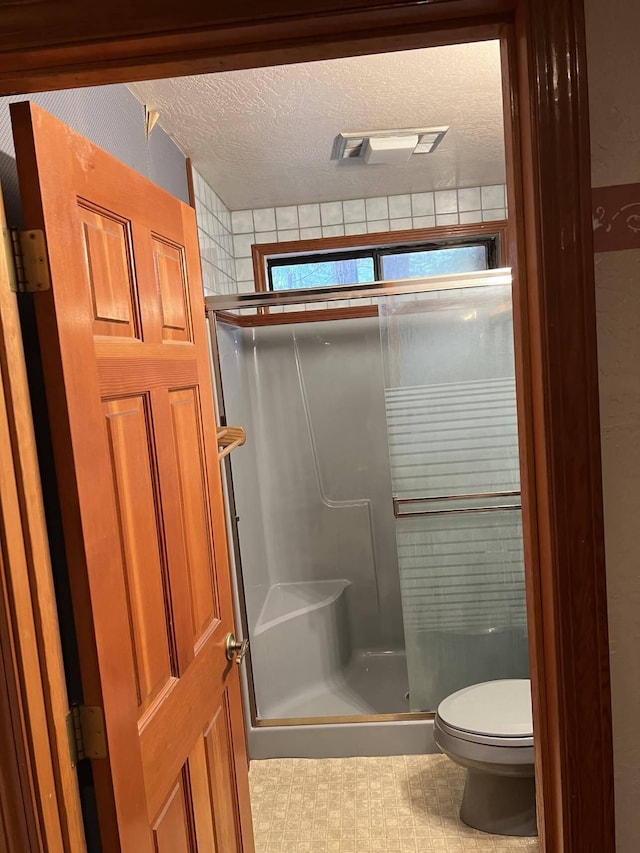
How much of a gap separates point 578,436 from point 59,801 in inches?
35.1

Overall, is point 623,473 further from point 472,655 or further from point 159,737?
point 472,655

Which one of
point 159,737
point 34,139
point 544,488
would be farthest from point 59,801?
point 34,139

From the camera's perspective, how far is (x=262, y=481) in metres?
3.31

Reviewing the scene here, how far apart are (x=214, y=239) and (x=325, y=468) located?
127 centimetres

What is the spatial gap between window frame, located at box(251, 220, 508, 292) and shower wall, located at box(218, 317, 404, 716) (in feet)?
1.29

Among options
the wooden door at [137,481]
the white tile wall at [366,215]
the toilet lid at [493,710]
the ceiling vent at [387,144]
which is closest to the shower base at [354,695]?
the toilet lid at [493,710]

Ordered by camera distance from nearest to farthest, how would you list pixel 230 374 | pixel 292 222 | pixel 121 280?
pixel 121 280 → pixel 230 374 → pixel 292 222

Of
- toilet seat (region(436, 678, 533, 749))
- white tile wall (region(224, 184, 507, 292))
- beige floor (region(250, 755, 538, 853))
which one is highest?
white tile wall (region(224, 184, 507, 292))

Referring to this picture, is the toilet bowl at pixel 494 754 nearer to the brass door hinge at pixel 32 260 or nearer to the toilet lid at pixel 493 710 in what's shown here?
the toilet lid at pixel 493 710

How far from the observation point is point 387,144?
7.75ft

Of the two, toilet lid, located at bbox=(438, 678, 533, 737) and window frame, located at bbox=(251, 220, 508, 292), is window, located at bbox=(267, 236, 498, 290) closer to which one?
window frame, located at bbox=(251, 220, 508, 292)

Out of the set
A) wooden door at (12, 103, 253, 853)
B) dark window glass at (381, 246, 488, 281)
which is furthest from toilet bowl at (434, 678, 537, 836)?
dark window glass at (381, 246, 488, 281)

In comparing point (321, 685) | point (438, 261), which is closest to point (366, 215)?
point (438, 261)

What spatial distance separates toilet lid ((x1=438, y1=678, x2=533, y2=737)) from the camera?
200 centimetres
